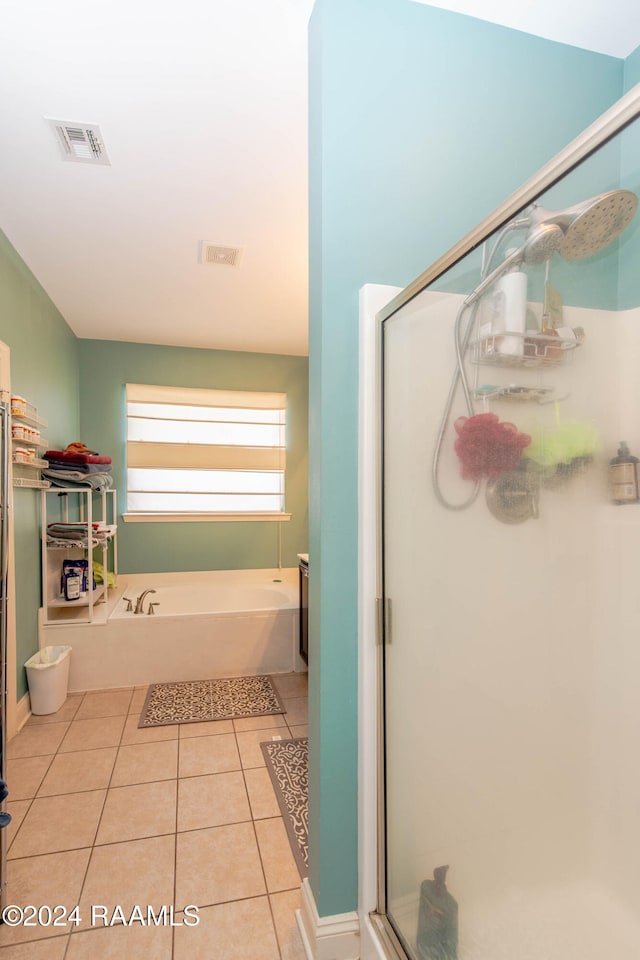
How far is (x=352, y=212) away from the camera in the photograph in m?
1.43

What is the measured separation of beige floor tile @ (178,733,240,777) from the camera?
2.38m

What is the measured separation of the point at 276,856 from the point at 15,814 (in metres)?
1.08

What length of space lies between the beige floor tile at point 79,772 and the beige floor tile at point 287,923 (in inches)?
39.6

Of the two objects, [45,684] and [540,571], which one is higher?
[540,571]

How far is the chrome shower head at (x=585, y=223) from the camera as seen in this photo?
75 cm

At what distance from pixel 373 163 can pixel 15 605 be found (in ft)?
8.91

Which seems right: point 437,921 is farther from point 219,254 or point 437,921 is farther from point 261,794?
point 219,254

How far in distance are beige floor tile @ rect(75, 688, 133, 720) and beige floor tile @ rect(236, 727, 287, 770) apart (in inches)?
30.4

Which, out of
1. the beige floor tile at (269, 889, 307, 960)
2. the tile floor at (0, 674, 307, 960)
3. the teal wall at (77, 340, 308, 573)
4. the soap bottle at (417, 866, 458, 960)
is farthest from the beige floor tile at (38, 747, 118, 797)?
the teal wall at (77, 340, 308, 573)

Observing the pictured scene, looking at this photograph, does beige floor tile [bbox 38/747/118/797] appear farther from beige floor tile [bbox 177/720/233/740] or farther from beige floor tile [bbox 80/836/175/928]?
beige floor tile [bbox 80/836/175/928]

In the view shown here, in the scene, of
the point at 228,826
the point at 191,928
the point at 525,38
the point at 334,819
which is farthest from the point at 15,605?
the point at 525,38

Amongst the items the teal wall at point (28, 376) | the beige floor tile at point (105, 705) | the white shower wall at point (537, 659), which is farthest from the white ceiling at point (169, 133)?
the beige floor tile at point (105, 705)

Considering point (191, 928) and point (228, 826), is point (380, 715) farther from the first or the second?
point (228, 826)

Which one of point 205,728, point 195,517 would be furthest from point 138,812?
point 195,517
